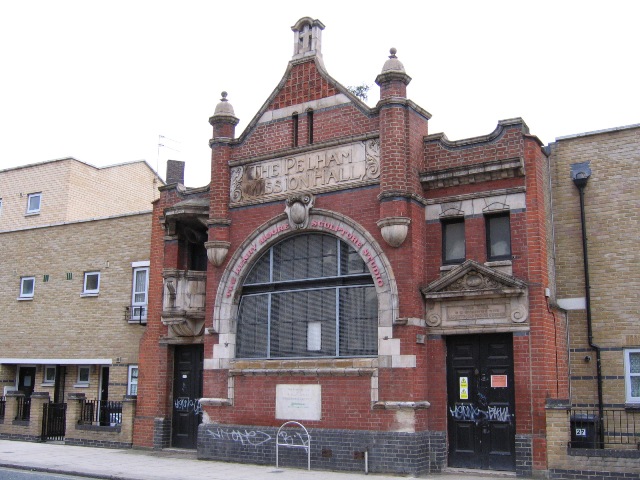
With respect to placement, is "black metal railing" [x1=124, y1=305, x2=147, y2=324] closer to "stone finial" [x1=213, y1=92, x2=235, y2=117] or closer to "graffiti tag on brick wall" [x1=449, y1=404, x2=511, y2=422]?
"stone finial" [x1=213, y1=92, x2=235, y2=117]

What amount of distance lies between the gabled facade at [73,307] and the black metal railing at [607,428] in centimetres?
1320

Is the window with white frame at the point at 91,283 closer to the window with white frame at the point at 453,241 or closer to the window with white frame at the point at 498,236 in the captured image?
the window with white frame at the point at 453,241

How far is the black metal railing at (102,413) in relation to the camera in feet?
72.6

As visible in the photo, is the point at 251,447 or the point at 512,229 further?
the point at 251,447

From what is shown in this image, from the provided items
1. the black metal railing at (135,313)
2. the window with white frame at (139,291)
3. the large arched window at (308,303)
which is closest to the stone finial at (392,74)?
the large arched window at (308,303)

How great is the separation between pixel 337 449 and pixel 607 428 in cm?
577

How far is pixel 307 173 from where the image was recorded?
18125mm

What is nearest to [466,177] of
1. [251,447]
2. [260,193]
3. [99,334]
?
[260,193]

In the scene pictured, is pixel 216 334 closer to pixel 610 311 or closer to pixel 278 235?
pixel 278 235

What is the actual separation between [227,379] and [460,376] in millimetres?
5832

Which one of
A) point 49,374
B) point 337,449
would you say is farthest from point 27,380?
point 337,449

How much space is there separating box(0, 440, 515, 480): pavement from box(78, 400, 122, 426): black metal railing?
136cm

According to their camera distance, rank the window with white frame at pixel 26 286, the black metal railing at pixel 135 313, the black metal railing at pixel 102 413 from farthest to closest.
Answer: the window with white frame at pixel 26 286
the black metal railing at pixel 135 313
the black metal railing at pixel 102 413

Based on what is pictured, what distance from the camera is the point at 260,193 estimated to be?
739 inches
